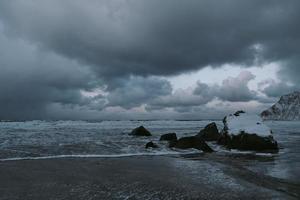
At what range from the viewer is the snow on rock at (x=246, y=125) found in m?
18.7

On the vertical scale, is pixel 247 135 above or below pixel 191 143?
above

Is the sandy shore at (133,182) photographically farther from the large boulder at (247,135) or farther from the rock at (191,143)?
the large boulder at (247,135)

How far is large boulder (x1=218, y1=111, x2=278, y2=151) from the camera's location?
18062mm

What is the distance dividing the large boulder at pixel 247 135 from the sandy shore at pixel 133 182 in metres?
6.78

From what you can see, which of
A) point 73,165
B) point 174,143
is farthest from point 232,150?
point 73,165

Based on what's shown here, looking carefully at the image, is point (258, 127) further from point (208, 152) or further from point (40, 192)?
point (40, 192)

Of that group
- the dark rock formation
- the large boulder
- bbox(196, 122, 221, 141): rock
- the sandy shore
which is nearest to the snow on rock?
the large boulder

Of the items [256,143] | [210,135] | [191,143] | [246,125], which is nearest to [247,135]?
[256,143]

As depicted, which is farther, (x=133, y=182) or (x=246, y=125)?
(x=246, y=125)

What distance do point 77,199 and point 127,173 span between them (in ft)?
11.0

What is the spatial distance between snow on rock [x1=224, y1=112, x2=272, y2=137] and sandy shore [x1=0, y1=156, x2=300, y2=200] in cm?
756

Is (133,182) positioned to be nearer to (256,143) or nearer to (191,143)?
(191,143)

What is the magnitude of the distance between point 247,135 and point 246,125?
1182 mm

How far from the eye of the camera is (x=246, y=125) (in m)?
19.5
